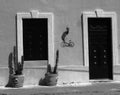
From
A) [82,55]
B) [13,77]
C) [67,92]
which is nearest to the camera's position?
[67,92]

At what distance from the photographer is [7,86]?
13.5 meters

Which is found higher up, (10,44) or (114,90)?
(10,44)

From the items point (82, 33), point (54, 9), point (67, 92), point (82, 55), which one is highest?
point (54, 9)

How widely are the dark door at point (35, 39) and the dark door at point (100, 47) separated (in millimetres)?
1800

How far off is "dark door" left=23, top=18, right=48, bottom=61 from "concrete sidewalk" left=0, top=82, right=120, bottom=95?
4.32 feet

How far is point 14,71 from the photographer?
1359 cm

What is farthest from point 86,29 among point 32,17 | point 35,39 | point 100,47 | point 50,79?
point 50,79

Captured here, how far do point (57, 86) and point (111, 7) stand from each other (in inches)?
151

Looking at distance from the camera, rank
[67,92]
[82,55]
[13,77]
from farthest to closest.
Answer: [82,55] < [13,77] < [67,92]

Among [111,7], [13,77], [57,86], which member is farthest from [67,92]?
[111,7]

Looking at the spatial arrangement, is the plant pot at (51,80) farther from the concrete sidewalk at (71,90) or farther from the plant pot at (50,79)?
the concrete sidewalk at (71,90)

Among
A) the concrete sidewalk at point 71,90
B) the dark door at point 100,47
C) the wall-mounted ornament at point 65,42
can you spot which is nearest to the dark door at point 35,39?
the wall-mounted ornament at point 65,42

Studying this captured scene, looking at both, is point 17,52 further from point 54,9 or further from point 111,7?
point 111,7

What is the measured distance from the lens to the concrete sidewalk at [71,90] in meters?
12.1
